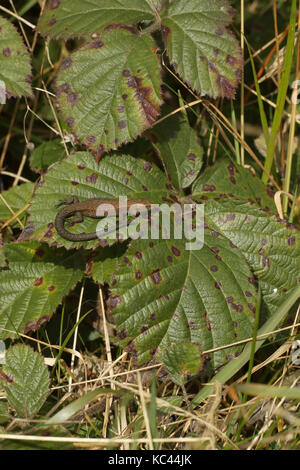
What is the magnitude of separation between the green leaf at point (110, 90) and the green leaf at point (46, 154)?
0.50m

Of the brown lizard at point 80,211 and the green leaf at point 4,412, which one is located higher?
the brown lizard at point 80,211

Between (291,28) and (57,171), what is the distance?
107 centimetres

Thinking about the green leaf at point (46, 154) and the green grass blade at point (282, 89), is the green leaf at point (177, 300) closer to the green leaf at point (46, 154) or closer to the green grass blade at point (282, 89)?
the green grass blade at point (282, 89)

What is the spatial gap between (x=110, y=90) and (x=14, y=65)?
1.44 ft

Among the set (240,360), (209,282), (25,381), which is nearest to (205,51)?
(209,282)

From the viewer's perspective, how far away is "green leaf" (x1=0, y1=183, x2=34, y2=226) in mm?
2457

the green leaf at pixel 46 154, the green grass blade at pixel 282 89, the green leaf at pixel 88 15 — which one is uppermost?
the green leaf at pixel 88 15

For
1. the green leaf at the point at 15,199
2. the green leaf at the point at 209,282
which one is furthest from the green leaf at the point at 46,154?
the green leaf at the point at 209,282

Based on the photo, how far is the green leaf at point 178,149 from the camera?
229 cm

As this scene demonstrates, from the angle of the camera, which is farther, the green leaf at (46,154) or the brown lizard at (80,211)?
the green leaf at (46,154)

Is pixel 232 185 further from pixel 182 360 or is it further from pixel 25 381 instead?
pixel 25 381

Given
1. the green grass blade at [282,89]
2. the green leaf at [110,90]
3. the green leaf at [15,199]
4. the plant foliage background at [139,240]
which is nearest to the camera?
the plant foliage background at [139,240]

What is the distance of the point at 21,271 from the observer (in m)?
2.28
